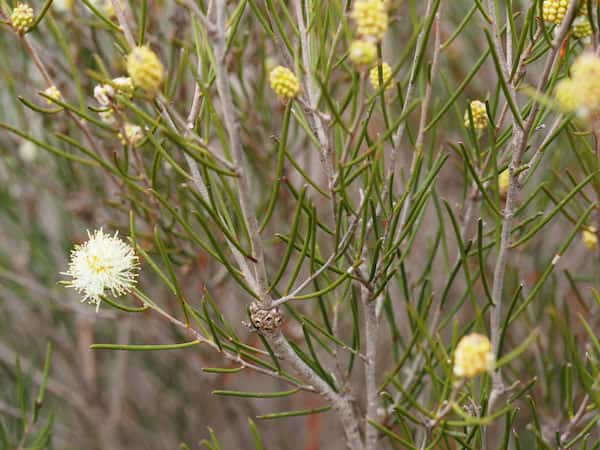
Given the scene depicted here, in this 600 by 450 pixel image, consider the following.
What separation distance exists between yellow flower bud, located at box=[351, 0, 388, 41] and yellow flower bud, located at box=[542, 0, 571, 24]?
213 millimetres

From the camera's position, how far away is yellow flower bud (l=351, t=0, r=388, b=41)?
1.83 feet

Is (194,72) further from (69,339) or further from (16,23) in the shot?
(69,339)

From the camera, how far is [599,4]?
69 centimetres

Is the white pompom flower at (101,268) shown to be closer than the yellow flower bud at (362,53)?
No

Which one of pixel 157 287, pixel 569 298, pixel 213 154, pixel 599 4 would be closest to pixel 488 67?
pixel 569 298

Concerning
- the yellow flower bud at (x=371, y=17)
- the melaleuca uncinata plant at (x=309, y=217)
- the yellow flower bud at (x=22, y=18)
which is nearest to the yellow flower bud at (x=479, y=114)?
the melaleuca uncinata plant at (x=309, y=217)

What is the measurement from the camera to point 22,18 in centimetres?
77

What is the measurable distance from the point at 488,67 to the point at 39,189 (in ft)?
3.70

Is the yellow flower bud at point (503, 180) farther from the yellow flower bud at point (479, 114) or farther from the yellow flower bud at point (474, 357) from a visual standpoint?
the yellow flower bud at point (474, 357)

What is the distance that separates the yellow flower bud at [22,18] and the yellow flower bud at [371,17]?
39 cm

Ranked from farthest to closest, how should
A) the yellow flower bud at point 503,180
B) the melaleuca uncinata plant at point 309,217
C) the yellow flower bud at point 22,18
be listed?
the yellow flower bud at point 503,180 < the yellow flower bud at point 22,18 < the melaleuca uncinata plant at point 309,217

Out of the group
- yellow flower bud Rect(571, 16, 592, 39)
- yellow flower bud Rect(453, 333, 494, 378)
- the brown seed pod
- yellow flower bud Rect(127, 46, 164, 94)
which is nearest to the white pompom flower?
the brown seed pod

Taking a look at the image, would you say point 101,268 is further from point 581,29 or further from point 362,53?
point 581,29

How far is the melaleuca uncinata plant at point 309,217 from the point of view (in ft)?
2.14
